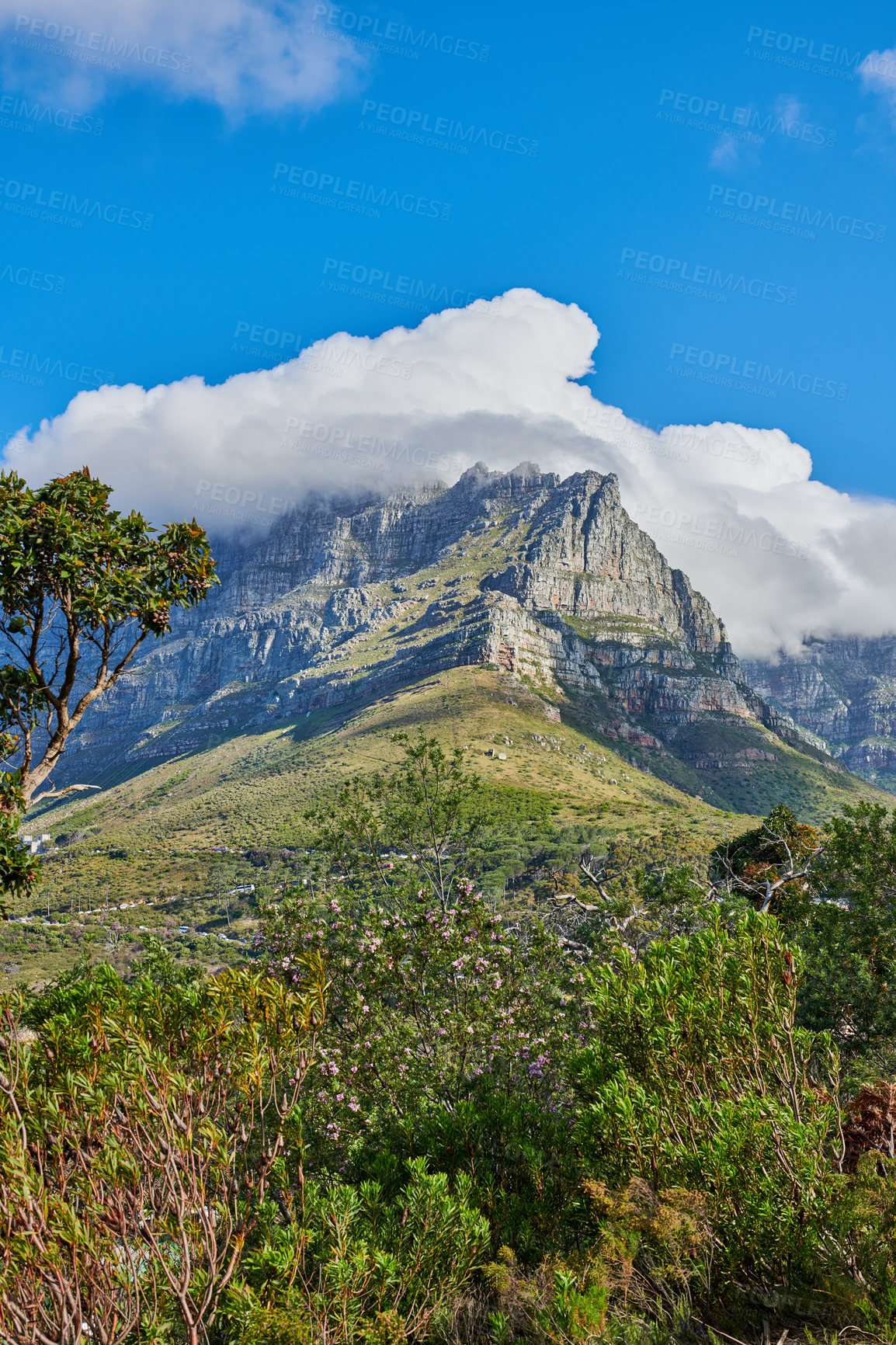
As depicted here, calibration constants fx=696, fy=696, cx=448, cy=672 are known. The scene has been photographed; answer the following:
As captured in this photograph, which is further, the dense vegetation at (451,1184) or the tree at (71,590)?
the tree at (71,590)

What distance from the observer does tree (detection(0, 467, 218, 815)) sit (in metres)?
7.78

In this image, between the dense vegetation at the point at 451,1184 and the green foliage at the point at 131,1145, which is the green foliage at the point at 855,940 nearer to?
the dense vegetation at the point at 451,1184

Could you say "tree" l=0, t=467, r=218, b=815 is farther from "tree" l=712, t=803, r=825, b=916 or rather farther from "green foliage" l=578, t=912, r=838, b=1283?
"tree" l=712, t=803, r=825, b=916

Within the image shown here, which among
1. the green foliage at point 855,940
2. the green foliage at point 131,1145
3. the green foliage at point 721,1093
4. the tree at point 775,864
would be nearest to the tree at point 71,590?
the green foliage at point 131,1145

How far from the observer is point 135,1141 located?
15.0 ft

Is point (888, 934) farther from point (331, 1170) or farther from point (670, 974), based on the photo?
point (331, 1170)

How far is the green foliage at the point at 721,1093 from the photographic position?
4957 millimetres

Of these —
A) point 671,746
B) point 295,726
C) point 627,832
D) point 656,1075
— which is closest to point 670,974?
point 656,1075

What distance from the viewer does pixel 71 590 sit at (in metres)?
8.02

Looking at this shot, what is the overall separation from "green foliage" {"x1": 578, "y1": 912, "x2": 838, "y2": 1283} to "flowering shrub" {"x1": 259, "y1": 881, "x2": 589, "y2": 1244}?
1.19 m

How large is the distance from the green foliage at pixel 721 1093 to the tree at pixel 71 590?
6261 mm

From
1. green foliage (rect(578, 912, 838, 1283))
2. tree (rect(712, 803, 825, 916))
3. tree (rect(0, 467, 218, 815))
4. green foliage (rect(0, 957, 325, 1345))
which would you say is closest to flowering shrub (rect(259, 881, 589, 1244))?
green foliage (rect(578, 912, 838, 1283))

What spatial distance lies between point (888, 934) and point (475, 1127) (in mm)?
11024

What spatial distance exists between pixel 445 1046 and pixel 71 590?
7763 mm
